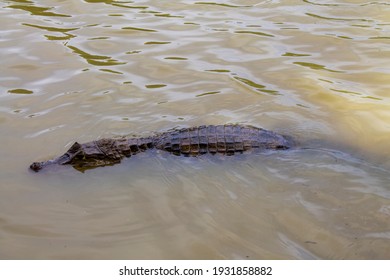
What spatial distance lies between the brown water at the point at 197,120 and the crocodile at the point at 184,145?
0.12 metres

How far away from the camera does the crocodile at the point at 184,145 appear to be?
4.96m

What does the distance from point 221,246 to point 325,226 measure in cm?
84

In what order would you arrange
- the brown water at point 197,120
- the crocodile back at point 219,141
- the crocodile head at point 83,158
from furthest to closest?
the crocodile back at point 219,141
the crocodile head at point 83,158
the brown water at point 197,120

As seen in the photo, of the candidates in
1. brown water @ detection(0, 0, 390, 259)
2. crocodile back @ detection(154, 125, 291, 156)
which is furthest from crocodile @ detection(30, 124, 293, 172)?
brown water @ detection(0, 0, 390, 259)

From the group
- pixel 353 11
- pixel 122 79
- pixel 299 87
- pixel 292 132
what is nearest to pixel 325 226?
pixel 292 132

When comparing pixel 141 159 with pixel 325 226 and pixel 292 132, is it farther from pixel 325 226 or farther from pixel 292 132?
pixel 325 226

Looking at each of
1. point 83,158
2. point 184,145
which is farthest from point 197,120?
point 83,158

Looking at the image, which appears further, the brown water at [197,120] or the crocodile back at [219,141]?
the crocodile back at [219,141]

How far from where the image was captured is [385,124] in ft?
18.0

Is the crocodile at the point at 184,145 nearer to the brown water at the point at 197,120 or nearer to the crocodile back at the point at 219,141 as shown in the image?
the crocodile back at the point at 219,141

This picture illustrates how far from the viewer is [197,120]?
581cm

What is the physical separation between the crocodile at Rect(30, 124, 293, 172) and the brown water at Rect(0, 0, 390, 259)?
0.38 feet

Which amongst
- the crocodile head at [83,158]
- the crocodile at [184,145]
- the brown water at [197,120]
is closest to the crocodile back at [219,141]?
the crocodile at [184,145]

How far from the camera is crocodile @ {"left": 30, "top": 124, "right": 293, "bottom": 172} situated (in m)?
4.96
